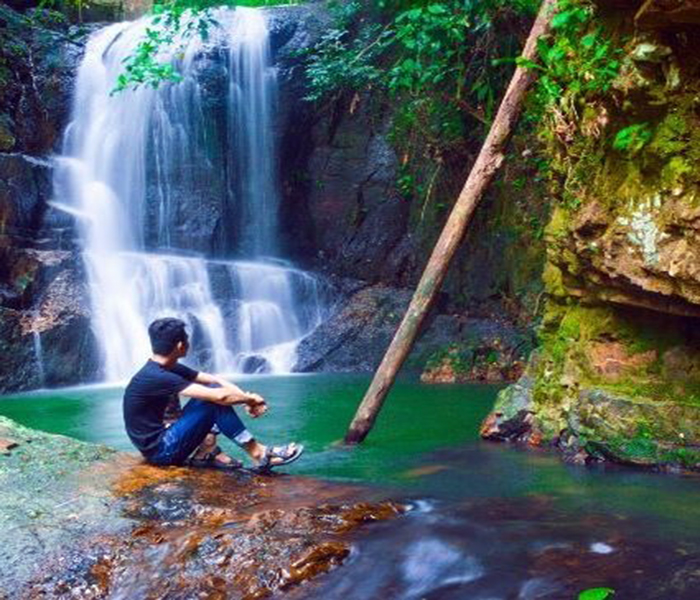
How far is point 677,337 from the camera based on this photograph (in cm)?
596

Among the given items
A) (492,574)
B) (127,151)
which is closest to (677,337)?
(492,574)

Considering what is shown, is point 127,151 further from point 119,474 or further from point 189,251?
point 119,474

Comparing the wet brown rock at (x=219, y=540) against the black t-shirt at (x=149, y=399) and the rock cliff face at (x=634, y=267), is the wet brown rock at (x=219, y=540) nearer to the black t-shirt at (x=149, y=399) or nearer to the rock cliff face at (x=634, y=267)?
the black t-shirt at (x=149, y=399)

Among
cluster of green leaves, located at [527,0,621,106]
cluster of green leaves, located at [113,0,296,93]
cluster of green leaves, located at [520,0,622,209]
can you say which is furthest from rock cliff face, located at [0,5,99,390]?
cluster of green leaves, located at [527,0,621,106]

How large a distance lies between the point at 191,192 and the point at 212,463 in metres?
13.2

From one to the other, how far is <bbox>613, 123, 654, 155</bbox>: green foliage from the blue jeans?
10.2 ft

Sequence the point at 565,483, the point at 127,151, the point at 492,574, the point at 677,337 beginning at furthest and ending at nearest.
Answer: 1. the point at 127,151
2. the point at 677,337
3. the point at 565,483
4. the point at 492,574

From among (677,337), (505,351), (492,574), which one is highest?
(677,337)

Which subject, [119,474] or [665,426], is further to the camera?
[665,426]

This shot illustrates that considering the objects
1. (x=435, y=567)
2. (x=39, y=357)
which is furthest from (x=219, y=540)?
(x=39, y=357)

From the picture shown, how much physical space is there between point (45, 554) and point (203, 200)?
1464cm

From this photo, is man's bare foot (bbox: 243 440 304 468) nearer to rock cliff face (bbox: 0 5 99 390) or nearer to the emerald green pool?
the emerald green pool

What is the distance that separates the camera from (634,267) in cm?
555

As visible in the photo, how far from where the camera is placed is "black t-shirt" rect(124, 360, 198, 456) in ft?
16.4
